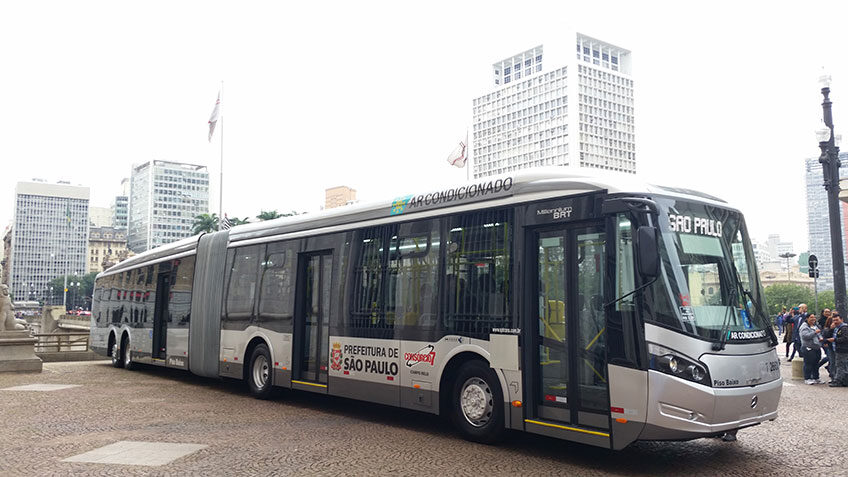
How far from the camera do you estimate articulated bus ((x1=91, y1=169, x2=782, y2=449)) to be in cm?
657

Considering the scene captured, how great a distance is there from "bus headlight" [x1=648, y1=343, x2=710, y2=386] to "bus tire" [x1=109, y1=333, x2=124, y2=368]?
17.3m

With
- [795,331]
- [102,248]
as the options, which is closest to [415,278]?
[795,331]

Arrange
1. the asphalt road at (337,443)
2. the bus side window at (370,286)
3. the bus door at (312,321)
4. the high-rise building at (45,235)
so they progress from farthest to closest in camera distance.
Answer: the high-rise building at (45,235) < the bus door at (312,321) < the bus side window at (370,286) < the asphalt road at (337,443)

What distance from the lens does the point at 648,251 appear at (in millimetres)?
6406

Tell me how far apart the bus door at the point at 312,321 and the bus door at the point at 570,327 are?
14.2 feet

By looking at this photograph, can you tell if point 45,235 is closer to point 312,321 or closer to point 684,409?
point 312,321

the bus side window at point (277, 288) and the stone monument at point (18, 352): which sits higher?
the bus side window at point (277, 288)

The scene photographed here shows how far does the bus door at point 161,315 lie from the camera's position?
53.9 ft

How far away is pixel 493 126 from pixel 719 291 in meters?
148

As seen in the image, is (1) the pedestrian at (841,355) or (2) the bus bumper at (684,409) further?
(1) the pedestrian at (841,355)

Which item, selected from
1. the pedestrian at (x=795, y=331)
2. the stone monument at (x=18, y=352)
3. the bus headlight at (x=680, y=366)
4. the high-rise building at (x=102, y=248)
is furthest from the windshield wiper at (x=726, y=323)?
the high-rise building at (x=102, y=248)

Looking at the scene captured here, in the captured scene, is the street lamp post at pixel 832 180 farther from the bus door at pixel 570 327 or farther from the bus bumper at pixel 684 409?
the bus door at pixel 570 327

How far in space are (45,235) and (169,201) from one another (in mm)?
30798

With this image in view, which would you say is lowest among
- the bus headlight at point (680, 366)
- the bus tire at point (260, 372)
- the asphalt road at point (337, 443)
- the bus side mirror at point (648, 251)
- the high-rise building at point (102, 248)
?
the asphalt road at point (337, 443)
